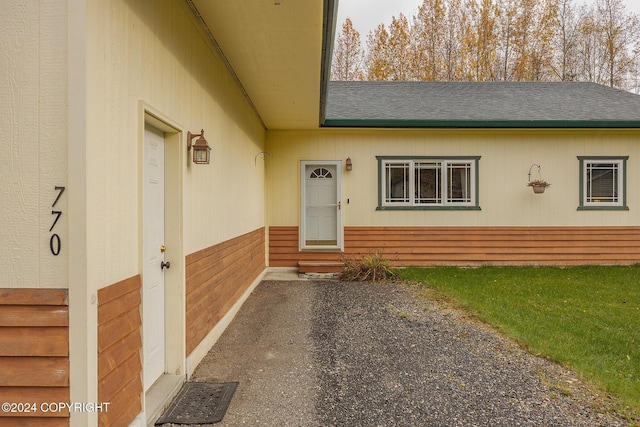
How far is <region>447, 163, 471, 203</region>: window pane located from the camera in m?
8.11

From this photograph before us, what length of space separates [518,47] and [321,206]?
15907mm

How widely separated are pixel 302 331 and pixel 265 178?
4.34 metres

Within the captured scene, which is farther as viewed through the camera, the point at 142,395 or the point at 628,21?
the point at 628,21

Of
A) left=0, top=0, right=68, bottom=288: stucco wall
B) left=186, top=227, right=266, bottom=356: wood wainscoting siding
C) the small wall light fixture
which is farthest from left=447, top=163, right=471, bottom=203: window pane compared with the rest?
left=0, top=0, right=68, bottom=288: stucco wall

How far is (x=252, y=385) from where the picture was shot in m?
3.01

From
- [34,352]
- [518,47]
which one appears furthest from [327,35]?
Result: [518,47]

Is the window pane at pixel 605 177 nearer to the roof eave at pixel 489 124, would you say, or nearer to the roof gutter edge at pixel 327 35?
the roof eave at pixel 489 124

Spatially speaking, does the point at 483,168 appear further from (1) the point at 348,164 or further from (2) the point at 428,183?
(1) the point at 348,164

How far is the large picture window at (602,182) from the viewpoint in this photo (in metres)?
8.08

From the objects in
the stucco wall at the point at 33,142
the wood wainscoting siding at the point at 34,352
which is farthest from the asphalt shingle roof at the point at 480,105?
the wood wainscoting siding at the point at 34,352

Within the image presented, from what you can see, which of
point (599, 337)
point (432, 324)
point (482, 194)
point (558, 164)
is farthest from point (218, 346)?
point (558, 164)

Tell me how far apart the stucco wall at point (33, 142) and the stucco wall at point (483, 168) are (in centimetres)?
638

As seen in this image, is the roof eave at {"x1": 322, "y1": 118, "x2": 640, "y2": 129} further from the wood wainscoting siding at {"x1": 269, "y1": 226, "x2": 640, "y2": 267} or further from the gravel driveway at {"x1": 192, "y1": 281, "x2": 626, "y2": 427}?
the gravel driveway at {"x1": 192, "y1": 281, "x2": 626, "y2": 427}

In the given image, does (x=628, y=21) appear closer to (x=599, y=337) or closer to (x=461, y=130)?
(x=461, y=130)
